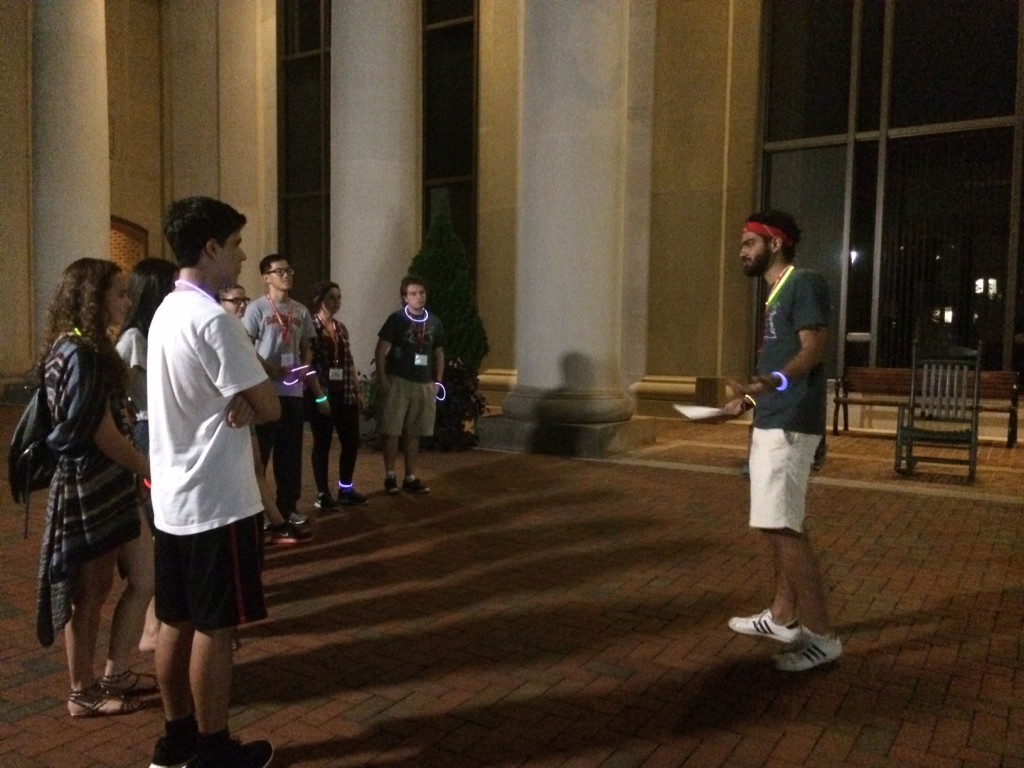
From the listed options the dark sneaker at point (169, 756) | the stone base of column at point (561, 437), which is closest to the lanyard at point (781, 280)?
the dark sneaker at point (169, 756)

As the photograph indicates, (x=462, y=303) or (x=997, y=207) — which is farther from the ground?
(x=997, y=207)

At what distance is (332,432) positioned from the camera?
672 cm

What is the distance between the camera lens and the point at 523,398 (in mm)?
9836

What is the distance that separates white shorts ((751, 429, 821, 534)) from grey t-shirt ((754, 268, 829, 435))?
48mm

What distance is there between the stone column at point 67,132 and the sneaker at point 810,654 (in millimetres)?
12696

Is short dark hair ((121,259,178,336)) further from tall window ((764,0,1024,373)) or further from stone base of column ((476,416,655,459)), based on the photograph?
→ tall window ((764,0,1024,373))

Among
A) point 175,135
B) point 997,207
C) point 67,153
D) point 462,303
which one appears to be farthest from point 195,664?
point 175,135

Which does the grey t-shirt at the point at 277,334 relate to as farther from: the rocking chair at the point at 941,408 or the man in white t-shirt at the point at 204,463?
the rocking chair at the point at 941,408

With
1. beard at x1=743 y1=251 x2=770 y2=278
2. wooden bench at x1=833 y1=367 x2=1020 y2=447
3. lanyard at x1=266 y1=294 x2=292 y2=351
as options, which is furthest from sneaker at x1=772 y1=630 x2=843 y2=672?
wooden bench at x1=833 y1=367 x2=1020 y2=447

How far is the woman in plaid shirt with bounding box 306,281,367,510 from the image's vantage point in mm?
6652

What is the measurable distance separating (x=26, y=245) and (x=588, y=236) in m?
12.1

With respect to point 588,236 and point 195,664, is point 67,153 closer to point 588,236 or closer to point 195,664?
point 588,236

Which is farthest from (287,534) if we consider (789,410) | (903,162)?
(903,162)

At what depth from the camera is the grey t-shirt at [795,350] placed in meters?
3.74
